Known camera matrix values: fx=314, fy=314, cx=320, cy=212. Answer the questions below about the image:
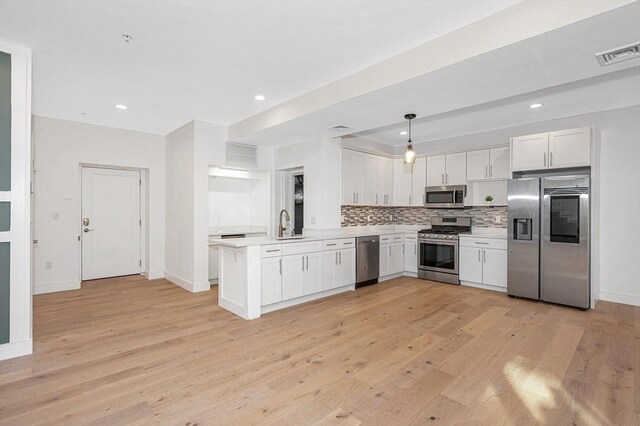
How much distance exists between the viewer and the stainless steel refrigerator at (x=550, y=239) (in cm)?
428

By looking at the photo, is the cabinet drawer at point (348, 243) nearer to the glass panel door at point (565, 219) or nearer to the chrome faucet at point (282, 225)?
the chrome faucet at point (282, 225)

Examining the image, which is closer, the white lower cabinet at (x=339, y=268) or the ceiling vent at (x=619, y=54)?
the ceiling vent at (x=619, y=54)

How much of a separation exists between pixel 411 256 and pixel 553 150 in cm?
297

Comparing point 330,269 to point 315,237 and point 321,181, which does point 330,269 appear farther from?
point 321,181

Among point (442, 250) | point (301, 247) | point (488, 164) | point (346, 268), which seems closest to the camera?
point (301, 247)

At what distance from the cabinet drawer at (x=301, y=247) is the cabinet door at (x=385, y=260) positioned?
5.31 ft

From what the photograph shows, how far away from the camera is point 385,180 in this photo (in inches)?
264

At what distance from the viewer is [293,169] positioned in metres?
6.19

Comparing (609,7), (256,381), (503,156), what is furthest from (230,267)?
(503,156)

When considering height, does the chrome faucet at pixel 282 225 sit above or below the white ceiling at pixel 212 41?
below

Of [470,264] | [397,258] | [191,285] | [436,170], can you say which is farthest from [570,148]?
[191,285]

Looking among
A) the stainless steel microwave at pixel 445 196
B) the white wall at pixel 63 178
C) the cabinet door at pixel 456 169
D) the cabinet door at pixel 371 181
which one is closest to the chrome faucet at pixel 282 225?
the cabinet door at pixel 371 181

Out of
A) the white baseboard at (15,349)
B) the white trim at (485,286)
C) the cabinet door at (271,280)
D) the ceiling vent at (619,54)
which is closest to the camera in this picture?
the ceiling vent at (619,54)

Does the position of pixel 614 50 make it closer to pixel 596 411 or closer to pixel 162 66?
pixel 596 411
